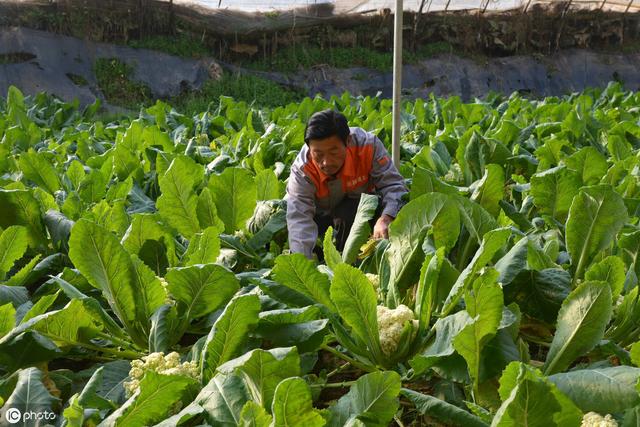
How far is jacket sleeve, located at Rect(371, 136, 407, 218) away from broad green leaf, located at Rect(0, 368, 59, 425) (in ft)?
5.79

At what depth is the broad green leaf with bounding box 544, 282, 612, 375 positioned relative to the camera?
5.16 feet

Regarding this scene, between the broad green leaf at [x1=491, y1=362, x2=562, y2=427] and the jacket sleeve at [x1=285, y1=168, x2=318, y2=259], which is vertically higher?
the broad green leaf at [x1=491, y1=362, x2=562, y2=427]

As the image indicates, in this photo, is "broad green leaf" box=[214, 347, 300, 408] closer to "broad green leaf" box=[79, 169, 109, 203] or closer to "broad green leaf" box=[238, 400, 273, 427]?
"broad green leaf" box=[238, 400, 273, 427]

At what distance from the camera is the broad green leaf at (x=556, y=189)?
2.57 m

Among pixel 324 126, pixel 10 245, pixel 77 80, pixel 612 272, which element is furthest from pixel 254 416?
pixel 77 80

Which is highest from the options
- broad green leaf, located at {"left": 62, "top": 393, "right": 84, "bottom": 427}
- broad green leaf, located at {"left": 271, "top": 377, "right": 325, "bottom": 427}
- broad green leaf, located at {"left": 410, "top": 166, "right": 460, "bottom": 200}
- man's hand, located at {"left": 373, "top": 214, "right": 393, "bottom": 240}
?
broad green leaf, located at {"left": 410, "top": 166, "right": 460, "bottom": 200}

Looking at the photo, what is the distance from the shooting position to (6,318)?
1909 millimetres

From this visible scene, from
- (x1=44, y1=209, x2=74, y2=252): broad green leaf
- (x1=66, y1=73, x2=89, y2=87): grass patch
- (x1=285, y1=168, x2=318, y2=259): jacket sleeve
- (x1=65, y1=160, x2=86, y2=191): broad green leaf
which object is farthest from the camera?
(x1=66, y1=73, x2=89, y2=87): grass patch

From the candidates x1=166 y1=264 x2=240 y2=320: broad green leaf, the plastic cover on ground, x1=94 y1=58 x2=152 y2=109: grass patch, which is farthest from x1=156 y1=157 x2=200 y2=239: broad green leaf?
the plastic cover on ground

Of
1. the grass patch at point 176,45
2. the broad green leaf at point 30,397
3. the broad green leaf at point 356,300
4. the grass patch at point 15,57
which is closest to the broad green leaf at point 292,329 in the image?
the broad green leaf at point 356,300

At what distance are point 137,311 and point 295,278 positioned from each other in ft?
1.57

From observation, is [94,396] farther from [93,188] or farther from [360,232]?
[93,188]

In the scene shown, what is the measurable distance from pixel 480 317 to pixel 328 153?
175 cm

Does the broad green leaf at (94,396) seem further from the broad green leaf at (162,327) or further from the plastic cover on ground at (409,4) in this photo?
the plastic cover on ground at (409,4)
